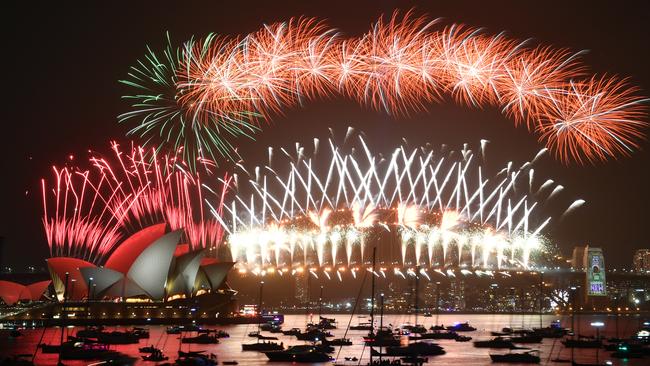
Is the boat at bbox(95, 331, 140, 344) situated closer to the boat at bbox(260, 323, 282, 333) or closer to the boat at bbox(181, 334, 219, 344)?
the boat at bbox(181, 334, 219, 344)

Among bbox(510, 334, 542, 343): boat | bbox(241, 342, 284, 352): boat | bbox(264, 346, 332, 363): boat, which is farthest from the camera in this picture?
bbox(510, 334, 542, 343): boat

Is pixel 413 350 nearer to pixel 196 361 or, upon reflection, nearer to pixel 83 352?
pixel 196 361

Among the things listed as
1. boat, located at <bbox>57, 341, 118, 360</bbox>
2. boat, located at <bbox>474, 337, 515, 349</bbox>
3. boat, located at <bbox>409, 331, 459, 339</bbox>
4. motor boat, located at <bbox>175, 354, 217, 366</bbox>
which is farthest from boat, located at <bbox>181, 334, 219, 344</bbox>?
boat, located at <bbox>474, 337, 515, 349</bbox>

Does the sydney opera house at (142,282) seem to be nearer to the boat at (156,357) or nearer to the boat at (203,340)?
the boat at (203,340)

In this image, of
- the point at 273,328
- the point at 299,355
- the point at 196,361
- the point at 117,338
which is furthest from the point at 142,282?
the point at 196,361

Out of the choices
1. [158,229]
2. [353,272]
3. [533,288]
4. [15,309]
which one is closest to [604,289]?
[533,288]

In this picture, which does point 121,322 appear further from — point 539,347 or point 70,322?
point 539,347
